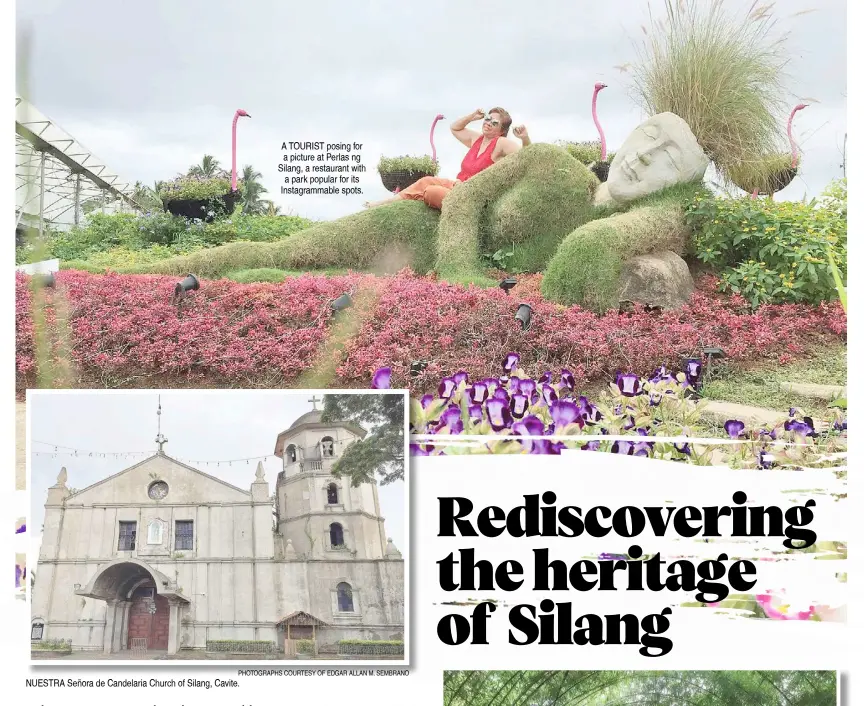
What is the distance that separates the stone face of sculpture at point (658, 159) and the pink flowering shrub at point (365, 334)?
1269mm

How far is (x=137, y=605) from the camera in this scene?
2.71 m

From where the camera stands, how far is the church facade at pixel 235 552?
2771 millimetres

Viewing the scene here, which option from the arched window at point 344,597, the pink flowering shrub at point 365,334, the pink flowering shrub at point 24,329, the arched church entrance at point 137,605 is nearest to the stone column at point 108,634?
the arched church entrance at point 137,605

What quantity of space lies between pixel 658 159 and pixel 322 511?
4.69 meters

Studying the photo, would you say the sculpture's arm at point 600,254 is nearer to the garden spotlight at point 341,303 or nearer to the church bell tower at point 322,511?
the garden spotlight at point 341,303

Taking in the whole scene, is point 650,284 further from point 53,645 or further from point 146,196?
point 146,196

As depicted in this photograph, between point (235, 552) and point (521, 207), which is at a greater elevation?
point (521, 207)

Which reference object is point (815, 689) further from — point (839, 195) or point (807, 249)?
point (839, 195)

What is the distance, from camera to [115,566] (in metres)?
2.77

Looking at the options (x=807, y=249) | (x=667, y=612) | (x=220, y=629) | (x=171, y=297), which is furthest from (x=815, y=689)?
(x=171, y=297)

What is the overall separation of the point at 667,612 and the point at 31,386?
3.45 m

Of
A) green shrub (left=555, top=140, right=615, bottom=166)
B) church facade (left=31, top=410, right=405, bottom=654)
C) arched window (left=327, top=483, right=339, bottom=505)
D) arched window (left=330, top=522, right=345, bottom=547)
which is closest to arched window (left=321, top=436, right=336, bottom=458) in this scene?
church facade (left=31, top=410, right=405, bottom=654)

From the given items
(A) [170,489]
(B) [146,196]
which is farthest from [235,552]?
(B) [146,196]

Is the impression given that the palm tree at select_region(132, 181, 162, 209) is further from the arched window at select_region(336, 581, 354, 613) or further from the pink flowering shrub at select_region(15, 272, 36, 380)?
the arched window at select_region(336, 581, 354, 613)
